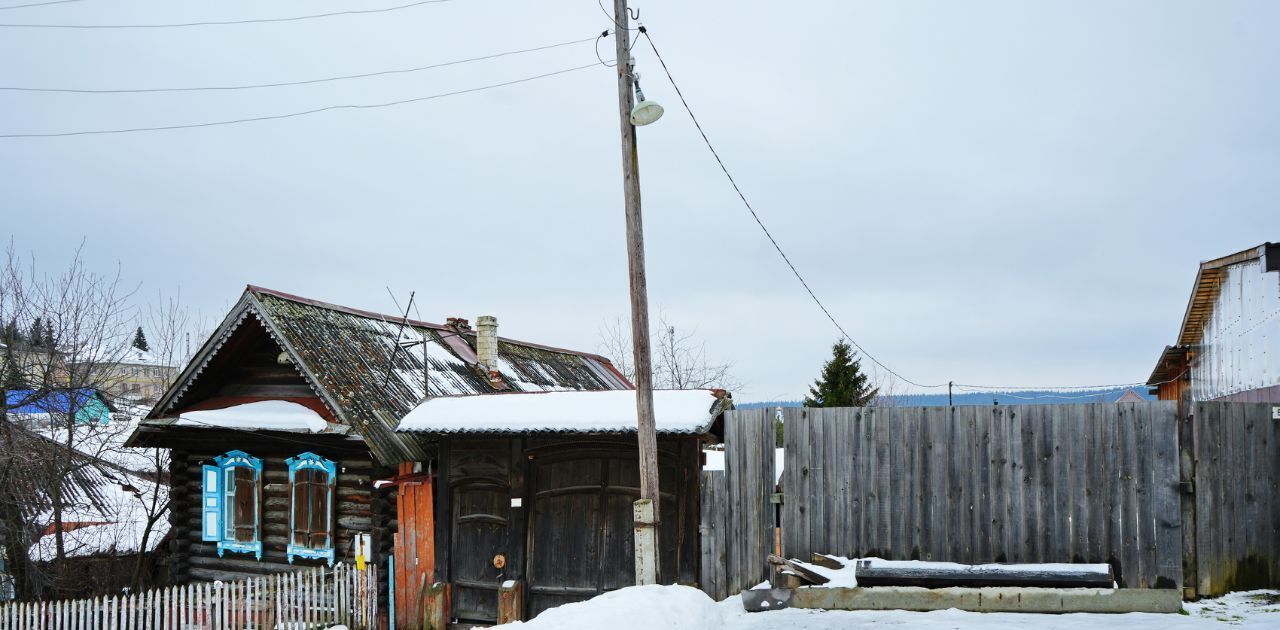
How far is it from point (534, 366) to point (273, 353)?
23.2 ft

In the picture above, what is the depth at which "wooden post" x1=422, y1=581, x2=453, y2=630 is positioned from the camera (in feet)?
44.6

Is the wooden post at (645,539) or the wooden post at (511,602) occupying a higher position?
the wooden post at (645,539)

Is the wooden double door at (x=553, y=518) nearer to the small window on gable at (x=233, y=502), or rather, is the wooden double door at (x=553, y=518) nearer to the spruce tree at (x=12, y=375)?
the small window on gable at (x=233, y=502)

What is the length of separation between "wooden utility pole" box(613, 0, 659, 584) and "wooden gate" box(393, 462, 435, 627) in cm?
572

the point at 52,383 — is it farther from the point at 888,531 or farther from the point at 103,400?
the point at 888,531

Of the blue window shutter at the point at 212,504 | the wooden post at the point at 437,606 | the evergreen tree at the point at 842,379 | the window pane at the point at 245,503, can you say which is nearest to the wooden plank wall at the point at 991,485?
the wooden post at the point at 437,606

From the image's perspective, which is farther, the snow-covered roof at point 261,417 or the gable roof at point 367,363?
the snow-covered roof at point 261,417

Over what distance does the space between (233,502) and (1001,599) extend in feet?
43.3

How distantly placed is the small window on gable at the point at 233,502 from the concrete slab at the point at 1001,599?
10891mm

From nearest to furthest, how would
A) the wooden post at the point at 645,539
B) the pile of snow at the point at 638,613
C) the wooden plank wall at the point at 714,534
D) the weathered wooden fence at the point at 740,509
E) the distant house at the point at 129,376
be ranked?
the pile of snow at the point at 638,613
the wooden post at the point at 645,539
the weathered wooden fence at the point at 740,509
the wooden plank wall at the point at 714,534
the distant house at the point at 129,376

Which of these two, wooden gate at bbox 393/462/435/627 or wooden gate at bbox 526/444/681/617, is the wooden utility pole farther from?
wooden gate at bbox 393/462/435/627

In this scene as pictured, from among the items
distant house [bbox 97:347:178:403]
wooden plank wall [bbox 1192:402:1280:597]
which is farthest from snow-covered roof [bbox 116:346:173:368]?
wooden plank wall [bbox 1192:402:1280:597]

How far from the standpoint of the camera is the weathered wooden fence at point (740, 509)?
1044cm

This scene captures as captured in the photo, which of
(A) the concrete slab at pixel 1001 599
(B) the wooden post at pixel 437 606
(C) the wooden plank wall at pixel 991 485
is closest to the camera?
(A) the concrete slab at pixel 1001 599
